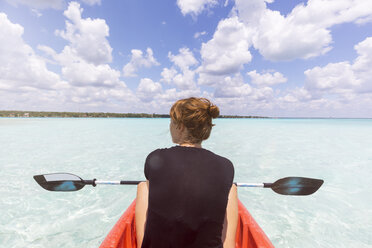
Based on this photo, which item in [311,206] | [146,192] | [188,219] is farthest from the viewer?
[311,206]

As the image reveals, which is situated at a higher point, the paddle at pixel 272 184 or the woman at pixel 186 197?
the woman at pixel 186 197

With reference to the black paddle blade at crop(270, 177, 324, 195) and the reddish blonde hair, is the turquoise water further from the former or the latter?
the reddish blonde hair

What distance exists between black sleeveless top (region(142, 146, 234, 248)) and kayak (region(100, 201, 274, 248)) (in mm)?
1133

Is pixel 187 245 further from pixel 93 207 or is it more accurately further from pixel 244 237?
pixel 93 207

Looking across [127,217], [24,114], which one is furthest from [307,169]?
[24,114]

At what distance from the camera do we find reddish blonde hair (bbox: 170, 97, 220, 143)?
1448 mm

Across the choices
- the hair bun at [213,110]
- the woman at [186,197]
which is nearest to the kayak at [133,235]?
the woman at [186,197]

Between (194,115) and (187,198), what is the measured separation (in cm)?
63

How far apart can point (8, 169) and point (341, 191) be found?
1508 centimetres

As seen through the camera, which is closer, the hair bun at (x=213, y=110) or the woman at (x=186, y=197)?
the woman at (x=186, y=197)

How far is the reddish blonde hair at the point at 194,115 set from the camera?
1448mm

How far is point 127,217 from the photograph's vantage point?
8.57ft

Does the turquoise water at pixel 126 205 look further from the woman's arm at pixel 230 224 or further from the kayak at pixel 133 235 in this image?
the woman's arm at pixel 230 224

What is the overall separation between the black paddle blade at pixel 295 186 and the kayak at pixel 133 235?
88 centimetres
